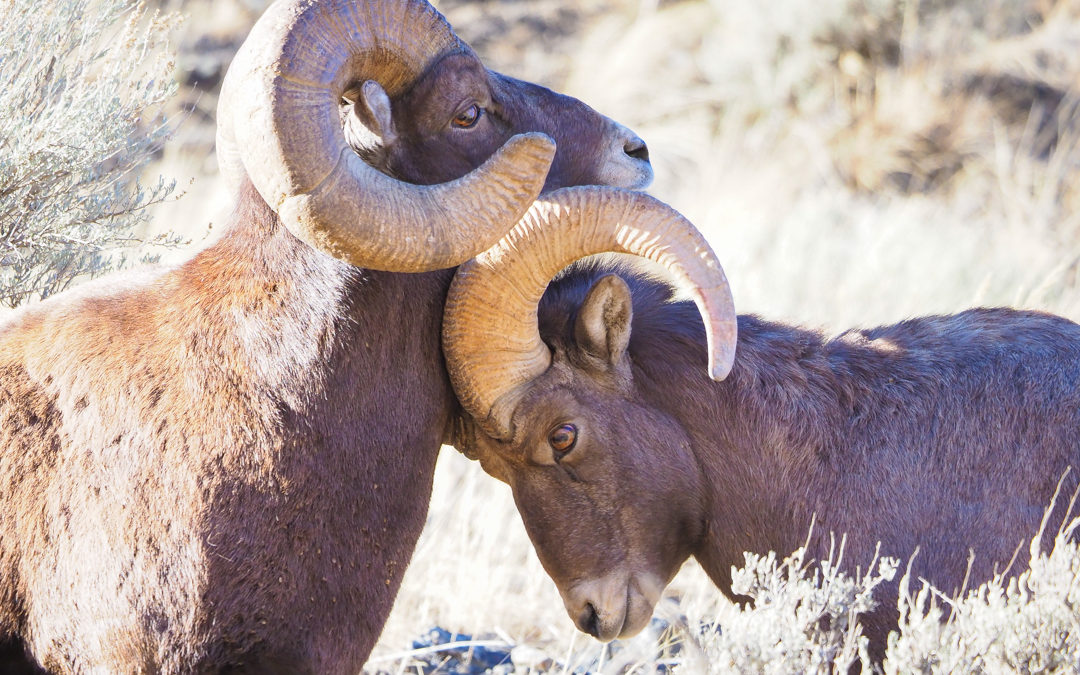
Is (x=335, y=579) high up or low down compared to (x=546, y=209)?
down

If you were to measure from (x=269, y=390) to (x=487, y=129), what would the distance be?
1.22 metres

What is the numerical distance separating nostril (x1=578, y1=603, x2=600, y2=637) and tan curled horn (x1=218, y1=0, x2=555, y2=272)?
59.0 inches

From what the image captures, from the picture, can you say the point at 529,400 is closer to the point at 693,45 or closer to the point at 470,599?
the point at 470,599

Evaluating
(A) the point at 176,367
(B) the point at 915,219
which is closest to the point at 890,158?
(B) the point at 915,219

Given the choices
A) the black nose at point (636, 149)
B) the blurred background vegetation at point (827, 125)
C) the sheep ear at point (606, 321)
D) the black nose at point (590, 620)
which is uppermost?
the black nose at point (636, 149)

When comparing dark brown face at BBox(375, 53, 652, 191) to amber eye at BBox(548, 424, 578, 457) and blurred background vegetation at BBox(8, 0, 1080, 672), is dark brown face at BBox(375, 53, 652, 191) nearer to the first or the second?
amber eye at BBox(548, 424, 578, 457)

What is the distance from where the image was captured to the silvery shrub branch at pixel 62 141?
14.8ft

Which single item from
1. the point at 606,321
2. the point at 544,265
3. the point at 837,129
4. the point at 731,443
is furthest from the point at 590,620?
the point at 837,129

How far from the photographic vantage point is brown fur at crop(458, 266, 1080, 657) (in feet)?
13.6

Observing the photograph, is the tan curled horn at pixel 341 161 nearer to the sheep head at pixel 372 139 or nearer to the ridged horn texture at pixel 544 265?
the sheep head at pixel 372 139

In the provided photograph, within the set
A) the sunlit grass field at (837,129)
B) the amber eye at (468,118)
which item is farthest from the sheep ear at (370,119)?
the sunlit grass field at (837,129)

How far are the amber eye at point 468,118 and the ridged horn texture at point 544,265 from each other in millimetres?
396

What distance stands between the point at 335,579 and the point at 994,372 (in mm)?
2513

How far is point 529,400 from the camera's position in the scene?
4.14 m
